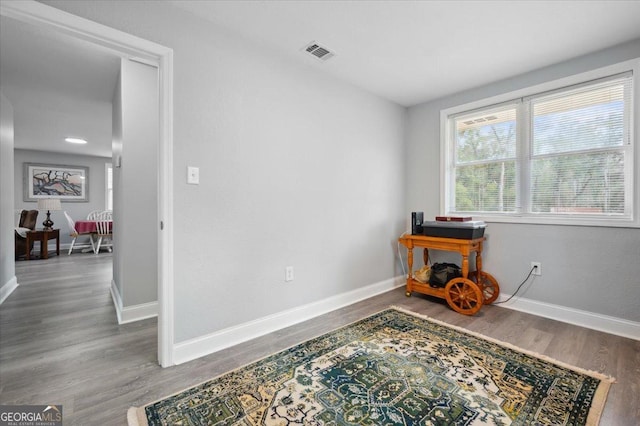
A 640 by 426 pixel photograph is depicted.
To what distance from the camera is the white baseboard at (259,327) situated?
197 cm

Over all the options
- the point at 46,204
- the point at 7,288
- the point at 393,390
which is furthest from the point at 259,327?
the point at 46,204

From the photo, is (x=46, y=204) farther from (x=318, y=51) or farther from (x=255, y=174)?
(x=318, y=51)

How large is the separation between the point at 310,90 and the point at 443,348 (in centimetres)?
242

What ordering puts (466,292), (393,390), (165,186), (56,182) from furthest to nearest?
(56,182)
(466,292)
(165,186)
(393,390)

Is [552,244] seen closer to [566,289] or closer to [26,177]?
[566,289]

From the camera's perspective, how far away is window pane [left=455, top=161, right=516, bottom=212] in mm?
3023

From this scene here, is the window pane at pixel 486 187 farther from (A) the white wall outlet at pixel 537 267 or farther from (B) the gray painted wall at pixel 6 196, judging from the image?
(B) the gray painted wall at pixel 6 196

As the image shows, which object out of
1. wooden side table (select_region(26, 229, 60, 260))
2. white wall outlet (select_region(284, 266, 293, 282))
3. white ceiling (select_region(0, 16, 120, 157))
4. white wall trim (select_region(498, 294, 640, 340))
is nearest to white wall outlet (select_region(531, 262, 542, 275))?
white wall trim (select_region(498, 294, 640, 340))

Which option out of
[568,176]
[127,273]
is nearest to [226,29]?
[127,273]

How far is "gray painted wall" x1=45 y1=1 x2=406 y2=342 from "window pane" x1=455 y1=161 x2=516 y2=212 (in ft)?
3.47

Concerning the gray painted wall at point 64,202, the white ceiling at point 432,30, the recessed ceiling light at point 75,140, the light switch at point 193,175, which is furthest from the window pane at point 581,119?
the gray painted wall at point 64,202

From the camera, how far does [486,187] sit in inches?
126

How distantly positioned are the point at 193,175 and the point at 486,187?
298 centimetres

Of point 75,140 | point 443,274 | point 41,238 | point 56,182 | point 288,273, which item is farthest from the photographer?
point 56,182
